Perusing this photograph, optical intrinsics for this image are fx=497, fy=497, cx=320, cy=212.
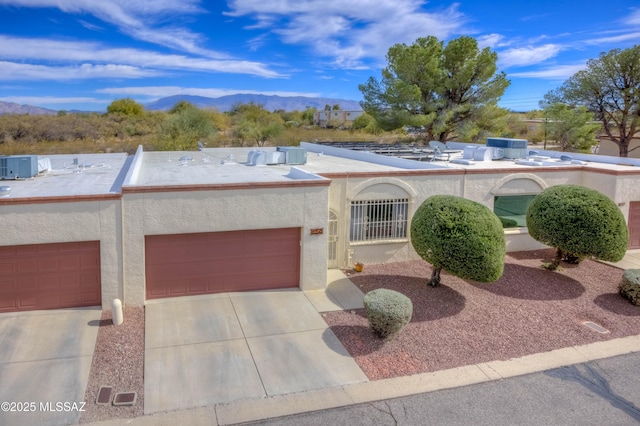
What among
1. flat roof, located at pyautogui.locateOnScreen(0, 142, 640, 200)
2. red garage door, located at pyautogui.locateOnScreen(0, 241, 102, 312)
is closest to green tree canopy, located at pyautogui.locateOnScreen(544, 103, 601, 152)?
flat roof, located at pyautogui.locateOnScreen(0, 142, 640, 200)

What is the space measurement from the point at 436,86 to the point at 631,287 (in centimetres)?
2482

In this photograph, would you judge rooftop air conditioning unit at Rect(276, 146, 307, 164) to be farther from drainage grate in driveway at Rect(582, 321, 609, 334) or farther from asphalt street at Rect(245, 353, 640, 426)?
asphalt street at Rect(245, 353, 640, 426)

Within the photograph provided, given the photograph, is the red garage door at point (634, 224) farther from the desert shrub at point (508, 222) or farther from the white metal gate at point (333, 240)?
the white metal gate at point (333, 240)

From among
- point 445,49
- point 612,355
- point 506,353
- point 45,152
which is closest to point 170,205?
point 506,353

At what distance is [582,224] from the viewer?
14797mm

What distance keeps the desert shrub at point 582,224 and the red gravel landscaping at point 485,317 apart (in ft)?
4.29

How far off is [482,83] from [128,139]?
113ft

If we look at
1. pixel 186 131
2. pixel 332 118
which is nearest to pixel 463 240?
pixel 186 131

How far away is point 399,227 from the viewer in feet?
56.2

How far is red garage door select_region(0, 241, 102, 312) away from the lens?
12.1 m

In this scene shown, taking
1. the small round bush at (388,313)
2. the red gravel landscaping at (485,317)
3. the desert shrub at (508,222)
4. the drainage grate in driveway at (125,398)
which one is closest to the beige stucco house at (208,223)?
the desert shrub at (508,222)

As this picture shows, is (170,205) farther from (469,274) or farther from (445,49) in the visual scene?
(445,49)

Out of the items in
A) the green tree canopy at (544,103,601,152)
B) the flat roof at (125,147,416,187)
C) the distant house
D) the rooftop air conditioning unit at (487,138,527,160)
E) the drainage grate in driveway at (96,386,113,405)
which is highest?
the distant house

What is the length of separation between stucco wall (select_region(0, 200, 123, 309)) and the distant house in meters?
66.2
